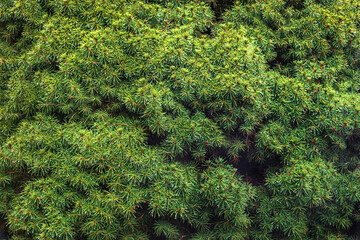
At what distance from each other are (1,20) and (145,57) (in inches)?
59.2

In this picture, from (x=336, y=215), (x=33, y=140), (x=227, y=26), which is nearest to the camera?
(x=33, y=140)

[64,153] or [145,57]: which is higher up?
[145,57]

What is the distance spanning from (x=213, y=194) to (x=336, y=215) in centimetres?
147

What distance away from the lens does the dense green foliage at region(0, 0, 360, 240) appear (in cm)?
213

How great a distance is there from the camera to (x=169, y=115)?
229 centimetres

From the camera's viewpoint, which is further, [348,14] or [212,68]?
[348,14]

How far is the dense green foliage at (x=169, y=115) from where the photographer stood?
84.0 inches

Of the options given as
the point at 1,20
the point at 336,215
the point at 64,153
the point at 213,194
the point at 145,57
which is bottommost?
the point at 336,215

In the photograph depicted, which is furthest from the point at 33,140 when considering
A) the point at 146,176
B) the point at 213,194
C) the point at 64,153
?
the point at 213,194

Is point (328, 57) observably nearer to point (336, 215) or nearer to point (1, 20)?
point (336, 215)

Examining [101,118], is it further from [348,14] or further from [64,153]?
[348,14]

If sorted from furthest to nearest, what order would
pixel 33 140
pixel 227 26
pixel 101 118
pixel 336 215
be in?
pixel 336 215 < pixel 227 26 < pixel 101 118 < pixel 33 140

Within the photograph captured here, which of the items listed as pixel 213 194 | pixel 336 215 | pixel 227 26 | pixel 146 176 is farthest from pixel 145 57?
pixel 336 215

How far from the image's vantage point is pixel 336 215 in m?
2.68
